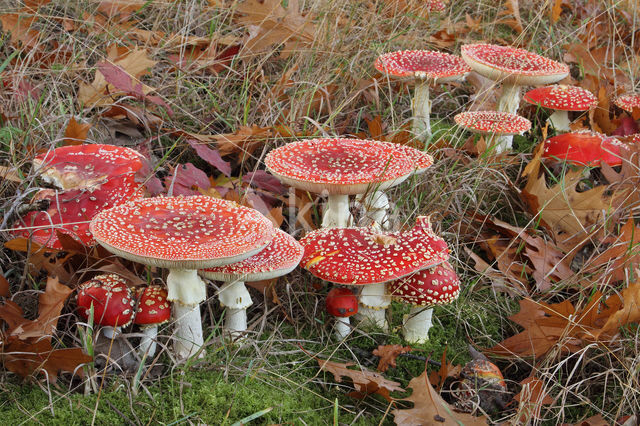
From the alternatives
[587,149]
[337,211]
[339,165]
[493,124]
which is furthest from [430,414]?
[587,149]

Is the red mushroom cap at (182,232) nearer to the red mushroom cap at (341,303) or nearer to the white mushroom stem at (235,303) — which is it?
the white mushroom stem at (235,303)

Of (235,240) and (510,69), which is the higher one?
(510,69)

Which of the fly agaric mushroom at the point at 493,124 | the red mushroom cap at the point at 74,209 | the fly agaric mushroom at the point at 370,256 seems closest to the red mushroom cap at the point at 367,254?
the fly agaric mushroom at the point at 370,256

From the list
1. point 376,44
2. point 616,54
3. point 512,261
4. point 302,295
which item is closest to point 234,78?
point 376,44

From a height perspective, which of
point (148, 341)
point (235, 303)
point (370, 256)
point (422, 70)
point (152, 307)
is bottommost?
point (148, 341)

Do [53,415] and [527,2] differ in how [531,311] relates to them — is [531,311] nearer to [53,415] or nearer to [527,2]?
[53,415]

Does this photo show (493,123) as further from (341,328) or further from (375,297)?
(341,328)
